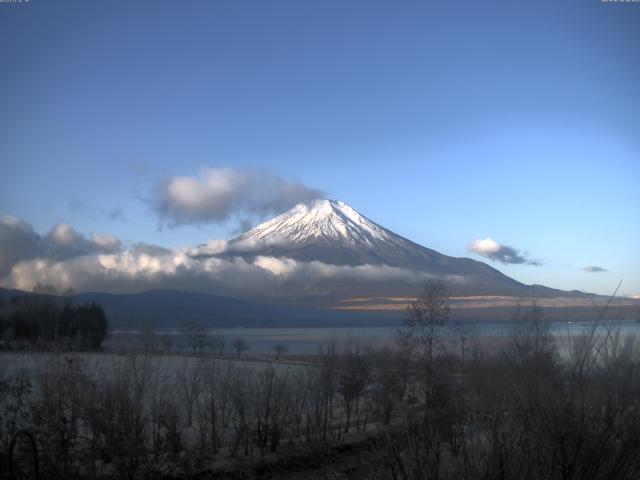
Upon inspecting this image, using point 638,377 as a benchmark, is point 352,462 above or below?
below

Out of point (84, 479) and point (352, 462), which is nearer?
point (84, 479)

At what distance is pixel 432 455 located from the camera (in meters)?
7.09

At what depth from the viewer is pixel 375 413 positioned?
85.1 feet

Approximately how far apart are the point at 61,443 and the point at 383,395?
1641cm

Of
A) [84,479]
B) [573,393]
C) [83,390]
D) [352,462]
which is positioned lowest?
[352,462]

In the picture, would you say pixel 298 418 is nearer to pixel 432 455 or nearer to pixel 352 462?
pixel 352 462

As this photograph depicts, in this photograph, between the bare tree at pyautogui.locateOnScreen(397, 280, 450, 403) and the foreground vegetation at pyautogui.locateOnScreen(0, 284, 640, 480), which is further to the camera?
the bare tree at pyautogui.locateOnScreen(397, 280, 450, 403)

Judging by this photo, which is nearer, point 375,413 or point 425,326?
point 375,413

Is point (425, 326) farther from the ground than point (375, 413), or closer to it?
farther from the ground

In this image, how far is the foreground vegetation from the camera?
21.4ft

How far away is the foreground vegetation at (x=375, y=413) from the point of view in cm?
653

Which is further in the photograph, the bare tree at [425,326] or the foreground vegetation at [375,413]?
the bare tree at [425,326]

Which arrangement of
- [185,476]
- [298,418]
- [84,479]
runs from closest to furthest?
[84,479]
[185,476]
[298,418]

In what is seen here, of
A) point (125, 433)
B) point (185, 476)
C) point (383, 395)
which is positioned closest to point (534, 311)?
point (383, 395)
